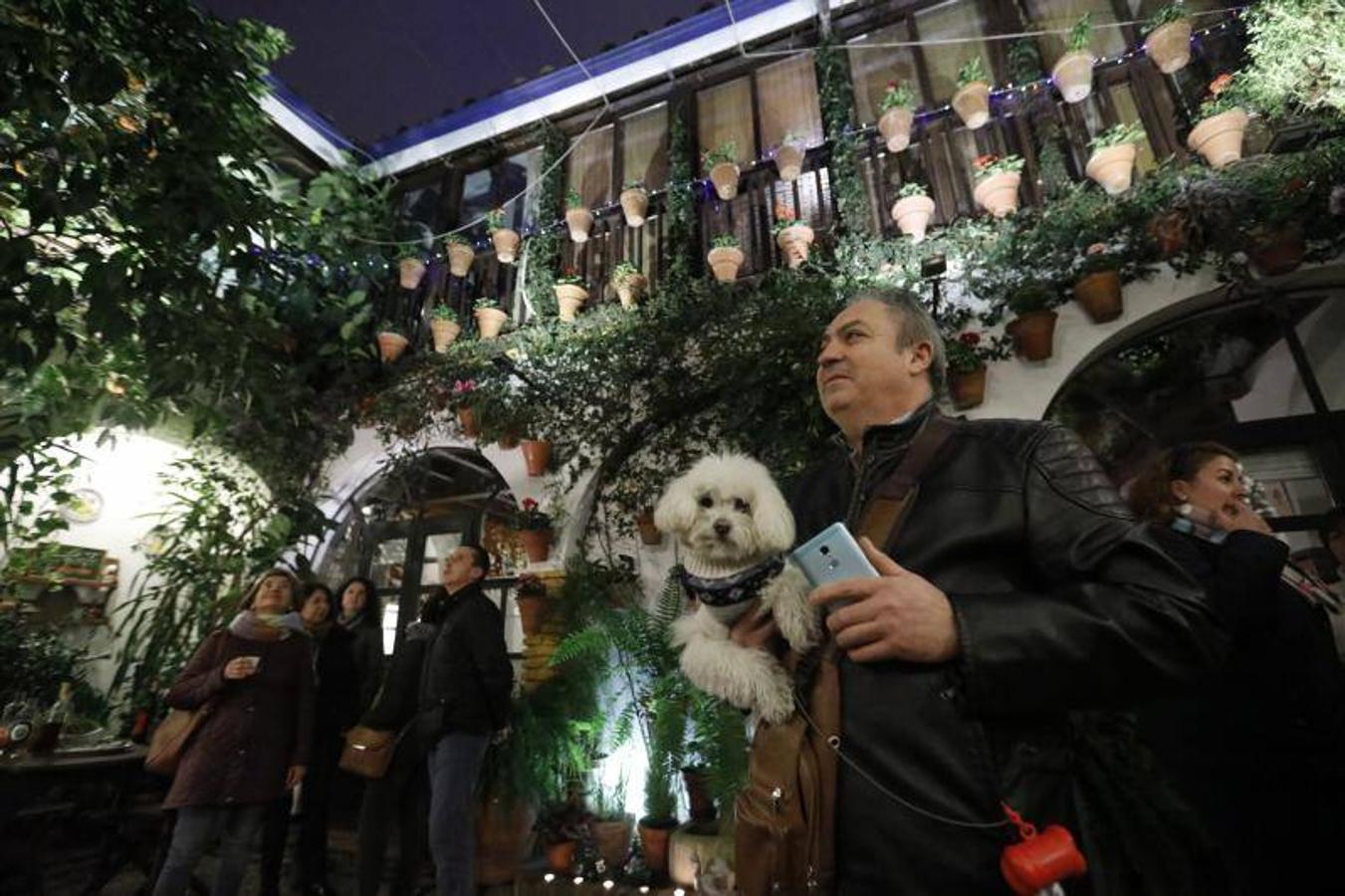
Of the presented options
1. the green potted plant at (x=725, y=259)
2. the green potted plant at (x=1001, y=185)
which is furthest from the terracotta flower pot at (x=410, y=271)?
the green potted plant at (x=1001, y=185)

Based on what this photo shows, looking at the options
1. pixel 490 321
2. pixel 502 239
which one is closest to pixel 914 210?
pixel 490 321

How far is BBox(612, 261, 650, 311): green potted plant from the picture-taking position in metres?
5.69

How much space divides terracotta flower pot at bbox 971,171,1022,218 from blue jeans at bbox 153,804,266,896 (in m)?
6.19

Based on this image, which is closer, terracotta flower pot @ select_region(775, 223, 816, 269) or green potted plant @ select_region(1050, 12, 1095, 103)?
green potted plant @ select_region(1050, 12, 1095, 103)

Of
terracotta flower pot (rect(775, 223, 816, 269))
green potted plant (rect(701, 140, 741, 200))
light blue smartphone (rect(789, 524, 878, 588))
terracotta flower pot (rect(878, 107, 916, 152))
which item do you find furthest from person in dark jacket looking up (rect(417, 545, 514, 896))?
terracotta flower pot (rect(878, 107, 916, 152))

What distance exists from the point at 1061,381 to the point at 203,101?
546cm

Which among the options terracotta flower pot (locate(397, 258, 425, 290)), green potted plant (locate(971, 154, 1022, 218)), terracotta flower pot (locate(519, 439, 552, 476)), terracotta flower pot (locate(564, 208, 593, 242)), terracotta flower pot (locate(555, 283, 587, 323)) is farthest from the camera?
terracotta flower pot (locate(397, 258, 425, 290))

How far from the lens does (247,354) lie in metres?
4.01

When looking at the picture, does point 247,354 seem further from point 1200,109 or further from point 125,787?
point 1200,109

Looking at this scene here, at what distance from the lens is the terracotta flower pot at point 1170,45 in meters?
4.12

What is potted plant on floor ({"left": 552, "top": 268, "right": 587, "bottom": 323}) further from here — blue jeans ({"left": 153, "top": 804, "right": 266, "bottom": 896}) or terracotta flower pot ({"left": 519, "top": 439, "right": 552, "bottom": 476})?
blue jeans ({"left": 153, "top": 804, "right": 266, "bottom": 896})

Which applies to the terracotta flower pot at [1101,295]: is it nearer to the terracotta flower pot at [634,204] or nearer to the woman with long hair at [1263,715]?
the woman with long hair at [1263,715]

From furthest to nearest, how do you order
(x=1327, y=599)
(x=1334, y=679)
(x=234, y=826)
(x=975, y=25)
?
(x=975, y=25), (x=234, y=826), (x=1327, y=599), (x=1334, y=679)

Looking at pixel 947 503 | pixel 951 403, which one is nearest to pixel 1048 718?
pixel 947 503
